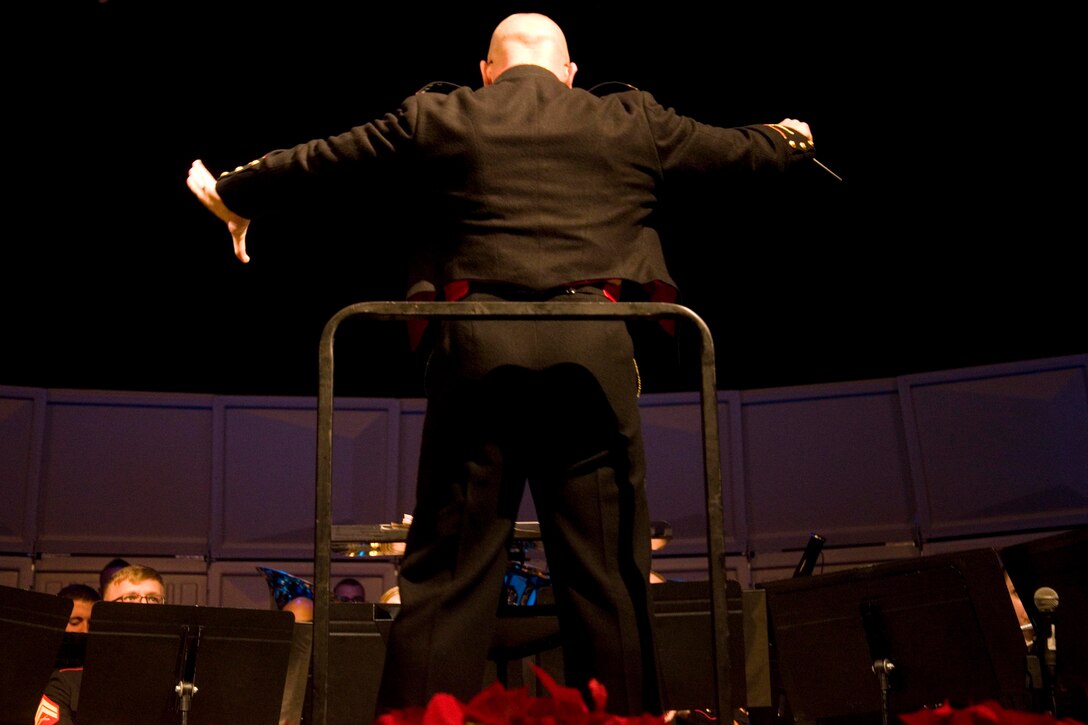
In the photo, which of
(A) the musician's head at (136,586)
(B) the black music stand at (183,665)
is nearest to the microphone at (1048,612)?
(B) the black music stand at (183,665)

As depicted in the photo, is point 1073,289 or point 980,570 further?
point 1073,289

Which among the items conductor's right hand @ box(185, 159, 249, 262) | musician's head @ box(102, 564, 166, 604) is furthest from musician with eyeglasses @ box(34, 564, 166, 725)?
conductor's right hand @ box(185, 159, 249, 262)

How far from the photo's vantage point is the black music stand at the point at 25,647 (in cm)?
353

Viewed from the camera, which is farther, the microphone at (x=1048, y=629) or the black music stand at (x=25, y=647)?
the black music stand at (x=25, y=647)

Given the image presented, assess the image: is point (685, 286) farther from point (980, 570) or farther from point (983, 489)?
point (980, 570)

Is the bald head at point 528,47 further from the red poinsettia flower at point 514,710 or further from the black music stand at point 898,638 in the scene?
the black music stand at point 898,638

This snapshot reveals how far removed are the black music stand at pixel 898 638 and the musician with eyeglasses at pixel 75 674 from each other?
2.35 meters

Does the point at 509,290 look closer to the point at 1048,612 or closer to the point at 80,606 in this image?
the point at 1048,612

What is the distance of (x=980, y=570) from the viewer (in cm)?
335

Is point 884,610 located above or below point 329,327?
below

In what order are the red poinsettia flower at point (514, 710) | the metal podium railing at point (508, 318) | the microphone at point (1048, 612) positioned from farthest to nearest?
1. the microphone at point (1048, 612)
2. the metal podium railing at point (508, 318)
3. the red poinsettia flower at point (514, 710)

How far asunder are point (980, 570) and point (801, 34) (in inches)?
134

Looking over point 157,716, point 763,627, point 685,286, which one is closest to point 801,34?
point 685,286

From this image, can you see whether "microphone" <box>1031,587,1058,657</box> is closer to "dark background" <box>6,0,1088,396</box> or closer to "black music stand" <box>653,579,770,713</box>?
"black music stand" <box>653,579,770,713</box>
